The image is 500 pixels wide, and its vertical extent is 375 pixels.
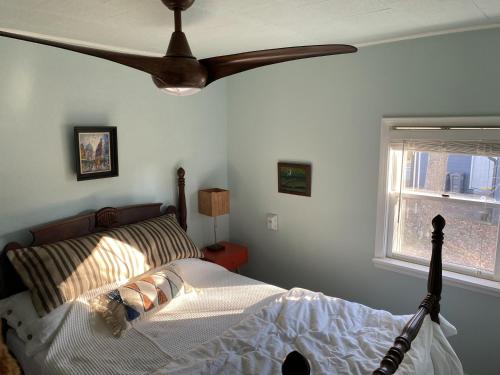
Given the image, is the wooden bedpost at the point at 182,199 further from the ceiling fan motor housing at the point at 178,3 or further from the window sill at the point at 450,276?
the ceiling fan motor housing at the point at 178,3

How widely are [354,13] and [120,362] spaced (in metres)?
2.03

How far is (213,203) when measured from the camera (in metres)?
3.33

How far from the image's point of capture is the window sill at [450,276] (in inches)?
93.3

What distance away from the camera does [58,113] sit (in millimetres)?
2498

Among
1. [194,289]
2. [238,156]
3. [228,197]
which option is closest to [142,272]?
[194,289]


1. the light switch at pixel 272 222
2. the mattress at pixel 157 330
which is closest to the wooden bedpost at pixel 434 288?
the mattress at pixel 157 330

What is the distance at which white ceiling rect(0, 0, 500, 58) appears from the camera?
1.66 meters

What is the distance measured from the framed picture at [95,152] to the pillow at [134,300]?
836mm

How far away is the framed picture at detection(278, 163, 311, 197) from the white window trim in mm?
599

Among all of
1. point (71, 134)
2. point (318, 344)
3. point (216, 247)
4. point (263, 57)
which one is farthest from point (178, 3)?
point (216, 247)

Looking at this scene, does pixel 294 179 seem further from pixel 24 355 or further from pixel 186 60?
pixel 24 355

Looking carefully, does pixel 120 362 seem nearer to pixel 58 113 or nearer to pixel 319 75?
pixel 58 113

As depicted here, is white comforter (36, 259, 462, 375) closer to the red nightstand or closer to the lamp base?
the red nightstand

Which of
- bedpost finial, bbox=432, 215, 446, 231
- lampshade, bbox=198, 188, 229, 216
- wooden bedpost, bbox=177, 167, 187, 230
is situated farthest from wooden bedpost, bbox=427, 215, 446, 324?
wooden bedpost, bbox=177, 167, 187, 230
